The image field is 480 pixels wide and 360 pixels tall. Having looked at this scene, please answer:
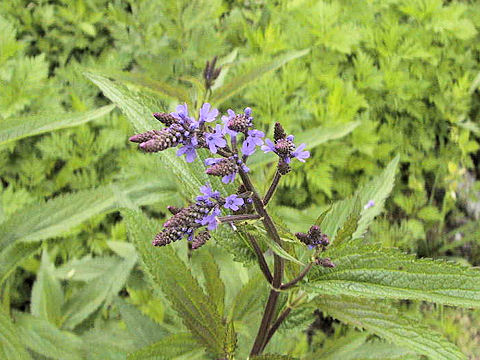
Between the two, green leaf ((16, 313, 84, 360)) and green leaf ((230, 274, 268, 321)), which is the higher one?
green leaf ((230, 274, 268, 321))

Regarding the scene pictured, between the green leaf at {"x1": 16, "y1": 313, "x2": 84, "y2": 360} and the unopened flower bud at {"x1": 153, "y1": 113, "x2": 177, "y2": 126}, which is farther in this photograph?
the green leaf at {"x1": 16, "y1": 313, "x2": 84, "y2": 360}

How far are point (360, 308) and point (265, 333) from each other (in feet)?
0.76

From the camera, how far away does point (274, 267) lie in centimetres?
90

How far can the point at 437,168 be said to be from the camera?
2807 millimetres

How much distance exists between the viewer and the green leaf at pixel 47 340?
1.42 m

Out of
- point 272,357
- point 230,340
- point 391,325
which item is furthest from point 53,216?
point 391,325

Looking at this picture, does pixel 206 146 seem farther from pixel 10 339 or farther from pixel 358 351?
pixel 358 351

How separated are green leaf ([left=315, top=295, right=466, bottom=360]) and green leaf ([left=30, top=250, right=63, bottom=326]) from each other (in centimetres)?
115

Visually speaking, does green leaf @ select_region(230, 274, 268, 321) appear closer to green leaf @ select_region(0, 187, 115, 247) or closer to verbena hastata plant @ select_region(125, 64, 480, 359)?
verbena hastata plant @ select_region(125, 64, 480, 359)

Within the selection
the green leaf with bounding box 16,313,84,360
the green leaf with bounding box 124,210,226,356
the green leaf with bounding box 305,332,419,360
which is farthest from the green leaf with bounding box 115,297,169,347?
the green leaf with bounding box 305,332,419,360

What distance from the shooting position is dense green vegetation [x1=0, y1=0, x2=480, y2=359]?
5.14ft

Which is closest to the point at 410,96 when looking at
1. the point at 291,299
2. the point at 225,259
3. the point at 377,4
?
the point at 377,4

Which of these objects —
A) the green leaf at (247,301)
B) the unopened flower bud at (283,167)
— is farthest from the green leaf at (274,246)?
the green leaf at (247,301)

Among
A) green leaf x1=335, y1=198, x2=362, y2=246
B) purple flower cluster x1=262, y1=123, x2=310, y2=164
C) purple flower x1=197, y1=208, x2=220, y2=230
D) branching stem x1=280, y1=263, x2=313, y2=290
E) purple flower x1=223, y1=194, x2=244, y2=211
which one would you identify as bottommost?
branching stem x1=280, y1=263, x2=313, y2=290
